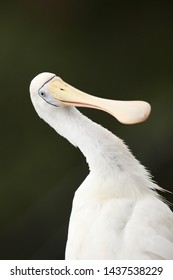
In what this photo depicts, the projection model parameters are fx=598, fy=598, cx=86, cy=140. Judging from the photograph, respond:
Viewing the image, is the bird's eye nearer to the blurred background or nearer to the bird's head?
the bird's head

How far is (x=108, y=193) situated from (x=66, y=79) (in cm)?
46

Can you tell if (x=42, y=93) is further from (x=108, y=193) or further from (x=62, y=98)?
(x=108, y=193)

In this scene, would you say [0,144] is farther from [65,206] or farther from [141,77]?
[141,77]

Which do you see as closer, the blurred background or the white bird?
the white bird

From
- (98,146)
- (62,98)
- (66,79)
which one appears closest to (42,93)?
(62,98)

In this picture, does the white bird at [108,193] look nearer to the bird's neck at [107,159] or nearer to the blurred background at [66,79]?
the bird's neck at [107,159]

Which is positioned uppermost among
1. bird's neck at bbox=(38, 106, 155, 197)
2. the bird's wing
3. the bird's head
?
the bird's head

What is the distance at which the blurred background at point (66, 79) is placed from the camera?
65.6 inches

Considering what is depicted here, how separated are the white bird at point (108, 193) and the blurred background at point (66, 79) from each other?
0.34m

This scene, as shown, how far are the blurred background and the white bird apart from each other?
1.12 ft

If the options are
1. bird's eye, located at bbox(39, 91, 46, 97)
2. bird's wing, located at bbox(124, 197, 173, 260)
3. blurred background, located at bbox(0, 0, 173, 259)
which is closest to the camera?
bird's wing, located at bbox(124, 197, 173, 260)

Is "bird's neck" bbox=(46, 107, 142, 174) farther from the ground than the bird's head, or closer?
closer

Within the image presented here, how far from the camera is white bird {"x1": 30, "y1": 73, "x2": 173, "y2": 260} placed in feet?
3.99

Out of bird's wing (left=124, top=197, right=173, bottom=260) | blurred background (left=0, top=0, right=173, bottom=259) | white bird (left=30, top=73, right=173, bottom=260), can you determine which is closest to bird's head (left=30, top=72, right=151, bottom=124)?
white bird (left=30, top=73, right=173, bottom=260)
